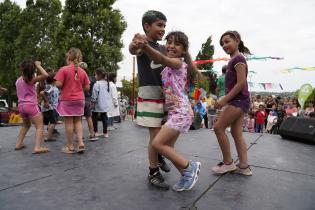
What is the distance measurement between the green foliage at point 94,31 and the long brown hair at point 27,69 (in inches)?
591

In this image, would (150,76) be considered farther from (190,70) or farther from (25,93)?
(25,93)

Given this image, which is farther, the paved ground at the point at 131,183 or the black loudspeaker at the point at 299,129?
the black loudspeaker at the point at 299,129

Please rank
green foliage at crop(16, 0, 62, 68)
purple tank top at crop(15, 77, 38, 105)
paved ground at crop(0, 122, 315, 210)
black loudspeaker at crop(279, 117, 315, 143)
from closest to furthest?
paved ground at crop(0, 122, 315, 210), purple tank top at crop(15, 77, 38, 105), black loudspeaker at crop(279, 117, 315, 143), green foliage at crop(16, 0, 62, 68)

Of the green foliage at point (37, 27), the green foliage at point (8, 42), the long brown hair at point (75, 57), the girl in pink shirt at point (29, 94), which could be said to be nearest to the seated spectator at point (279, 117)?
the long brown hair at point (75, 57)

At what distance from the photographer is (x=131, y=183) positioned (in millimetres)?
2578

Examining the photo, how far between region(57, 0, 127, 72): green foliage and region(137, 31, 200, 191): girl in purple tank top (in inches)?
667

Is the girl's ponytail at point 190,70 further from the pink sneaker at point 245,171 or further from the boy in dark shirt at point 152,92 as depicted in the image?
the pink sneaker at point 245,171

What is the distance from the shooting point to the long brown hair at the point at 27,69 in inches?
159

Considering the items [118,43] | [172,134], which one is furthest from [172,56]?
[118,43]

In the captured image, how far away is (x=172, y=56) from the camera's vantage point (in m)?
2.44

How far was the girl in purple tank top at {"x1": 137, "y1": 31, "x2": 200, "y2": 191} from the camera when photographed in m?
2.39

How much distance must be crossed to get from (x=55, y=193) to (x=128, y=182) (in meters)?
0.63

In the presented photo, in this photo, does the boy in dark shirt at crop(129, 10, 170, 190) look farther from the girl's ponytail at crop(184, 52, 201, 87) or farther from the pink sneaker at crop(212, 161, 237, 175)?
the pink sneaker at crop(212, 161, 237, 175)

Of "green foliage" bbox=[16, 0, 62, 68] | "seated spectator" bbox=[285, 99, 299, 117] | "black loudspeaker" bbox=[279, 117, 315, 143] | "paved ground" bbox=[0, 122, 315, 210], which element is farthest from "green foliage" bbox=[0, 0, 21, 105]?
"black loudspeaker" bbox=[279, 117, 315, 143]
